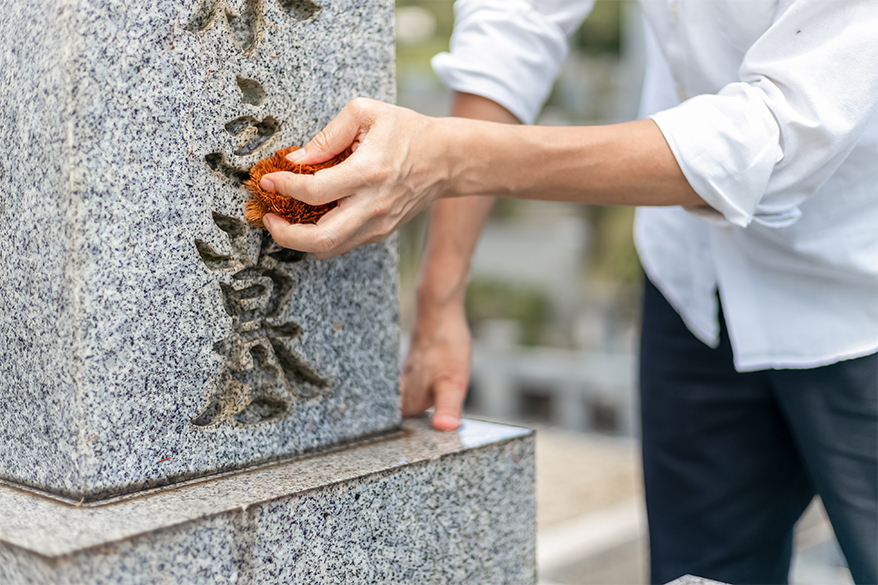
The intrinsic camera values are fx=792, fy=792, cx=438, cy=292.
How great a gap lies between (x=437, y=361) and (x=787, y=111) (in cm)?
79

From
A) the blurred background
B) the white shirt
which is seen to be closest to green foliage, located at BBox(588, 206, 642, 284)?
the blurred background

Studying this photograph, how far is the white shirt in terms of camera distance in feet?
3.68

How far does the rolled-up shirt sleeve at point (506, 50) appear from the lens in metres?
1.55

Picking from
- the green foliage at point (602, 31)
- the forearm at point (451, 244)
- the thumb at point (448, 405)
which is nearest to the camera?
the thumb at point (448, 405)

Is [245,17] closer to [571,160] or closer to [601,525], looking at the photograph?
[571,160]

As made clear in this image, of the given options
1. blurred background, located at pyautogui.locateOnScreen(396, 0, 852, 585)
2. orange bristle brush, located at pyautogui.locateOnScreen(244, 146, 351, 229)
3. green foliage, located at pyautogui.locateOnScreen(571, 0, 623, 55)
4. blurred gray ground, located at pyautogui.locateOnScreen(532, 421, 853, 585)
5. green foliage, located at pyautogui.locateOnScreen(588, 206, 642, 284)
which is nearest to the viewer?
orange bristle brush, located at pyautogui.locateOnScreen(244, 146, 351, 229)

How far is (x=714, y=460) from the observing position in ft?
5.32

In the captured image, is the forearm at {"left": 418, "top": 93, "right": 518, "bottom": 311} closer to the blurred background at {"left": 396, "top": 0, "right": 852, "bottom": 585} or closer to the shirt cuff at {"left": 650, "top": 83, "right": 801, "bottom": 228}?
the shirt cuff at {"left": 650, "top": 83, "right": 801, "bottom": 228}

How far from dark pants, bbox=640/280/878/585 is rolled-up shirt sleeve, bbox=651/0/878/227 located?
0.45 meters

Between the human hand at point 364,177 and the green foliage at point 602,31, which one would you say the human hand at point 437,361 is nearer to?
the human hand at point 364,177

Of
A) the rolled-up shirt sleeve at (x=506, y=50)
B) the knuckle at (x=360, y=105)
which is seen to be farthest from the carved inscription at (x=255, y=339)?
the rolled-up shirt sleeve at (x=506, y=50)

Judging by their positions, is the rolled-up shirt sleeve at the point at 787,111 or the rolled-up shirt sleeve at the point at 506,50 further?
the rolled-up shirt sleeve at the point at 506,50

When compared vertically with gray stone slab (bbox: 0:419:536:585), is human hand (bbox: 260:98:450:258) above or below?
above

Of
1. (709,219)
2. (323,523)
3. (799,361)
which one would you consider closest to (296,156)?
(323,523)
